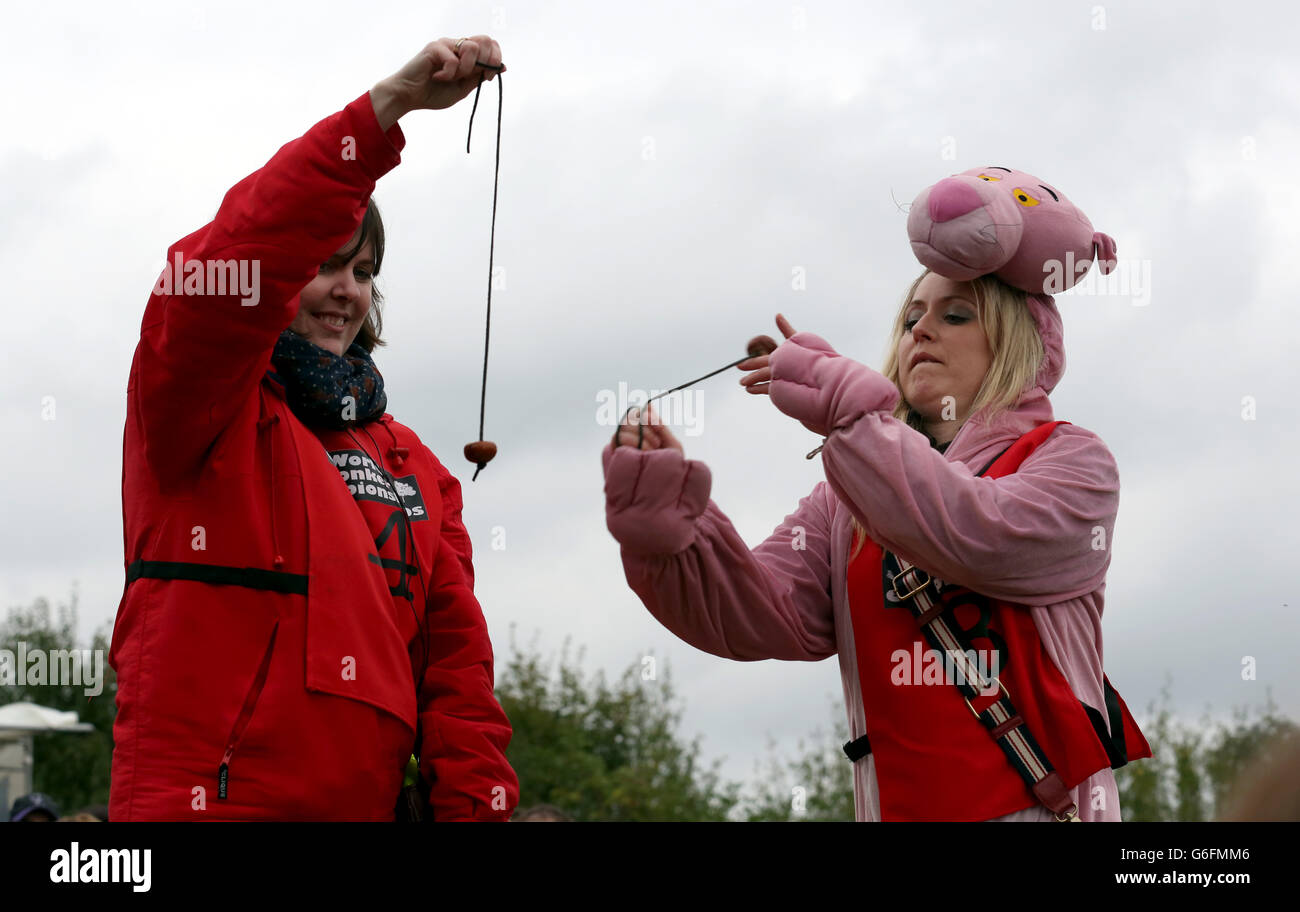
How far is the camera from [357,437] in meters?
3.62

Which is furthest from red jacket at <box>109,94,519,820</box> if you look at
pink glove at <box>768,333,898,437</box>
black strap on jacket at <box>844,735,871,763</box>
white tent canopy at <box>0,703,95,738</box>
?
white tent canopy at <box>0,703,95,738</box>

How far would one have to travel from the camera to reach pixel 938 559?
3.25 meters

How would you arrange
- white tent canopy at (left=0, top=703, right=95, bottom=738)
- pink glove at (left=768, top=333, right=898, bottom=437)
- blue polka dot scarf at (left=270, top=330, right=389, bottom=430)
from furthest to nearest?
1. white tent canopy at (left=0, top=703, right=95, bottom=738)
2. blue polka dot scarf at (left=270, top=330, right=389, bottom=430)
3. pink glove at (left=768, top=333, right=898, bottom=437)

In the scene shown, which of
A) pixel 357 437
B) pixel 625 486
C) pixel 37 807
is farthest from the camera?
pixel 37 807

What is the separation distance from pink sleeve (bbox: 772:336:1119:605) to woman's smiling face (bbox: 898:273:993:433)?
350 mm

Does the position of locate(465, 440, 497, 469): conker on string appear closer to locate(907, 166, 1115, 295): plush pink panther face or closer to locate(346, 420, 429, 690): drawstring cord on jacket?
locate(346, 420, 429, 690): drawstring cord on jacket

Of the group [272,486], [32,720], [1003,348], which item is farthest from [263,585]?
[32,720]

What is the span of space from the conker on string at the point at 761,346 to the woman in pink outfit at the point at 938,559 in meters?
0.04

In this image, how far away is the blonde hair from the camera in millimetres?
3623

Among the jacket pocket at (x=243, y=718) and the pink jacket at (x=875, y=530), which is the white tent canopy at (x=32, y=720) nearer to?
the jacket pocket at (x=243, y=718)
